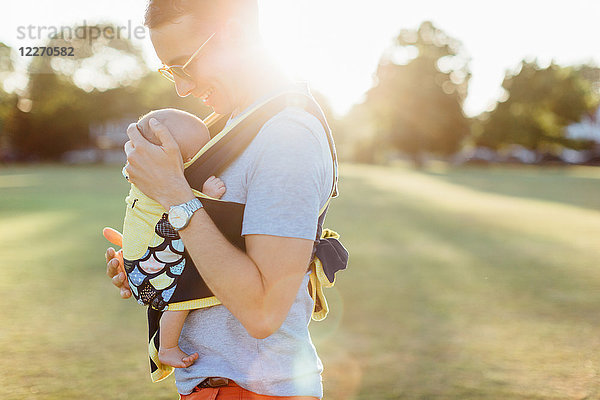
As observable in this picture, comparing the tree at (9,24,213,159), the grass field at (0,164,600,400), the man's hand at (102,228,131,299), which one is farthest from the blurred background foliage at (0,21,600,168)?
the man's hand at (102,228,131,299)

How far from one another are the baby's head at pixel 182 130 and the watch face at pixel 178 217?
26cm

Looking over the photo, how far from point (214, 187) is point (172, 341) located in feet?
1.57

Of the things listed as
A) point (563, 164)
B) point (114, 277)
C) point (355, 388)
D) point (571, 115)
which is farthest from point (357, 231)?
point (571, 115)

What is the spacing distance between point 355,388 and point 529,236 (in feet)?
29.3

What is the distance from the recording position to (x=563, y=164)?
63750 mm

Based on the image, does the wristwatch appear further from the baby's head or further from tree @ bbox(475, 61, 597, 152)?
tree @ bbox(475, 61, 597, 152)

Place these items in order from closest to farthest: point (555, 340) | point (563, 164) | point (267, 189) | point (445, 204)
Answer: point (267, 189) → point (555, 340) → point (445, 204) → point (563, 164)

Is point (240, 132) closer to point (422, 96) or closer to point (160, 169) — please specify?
point (160, 169)

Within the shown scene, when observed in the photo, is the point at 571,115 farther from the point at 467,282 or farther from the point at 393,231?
the point at 467,282

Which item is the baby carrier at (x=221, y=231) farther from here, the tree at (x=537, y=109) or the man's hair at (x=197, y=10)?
the tree at (x=537, y=109)

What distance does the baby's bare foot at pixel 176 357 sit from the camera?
61.9 inches

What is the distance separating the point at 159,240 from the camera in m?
1.55

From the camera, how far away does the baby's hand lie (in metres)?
1.45

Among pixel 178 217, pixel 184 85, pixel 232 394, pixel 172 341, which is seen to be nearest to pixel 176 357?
pixel 172 341
